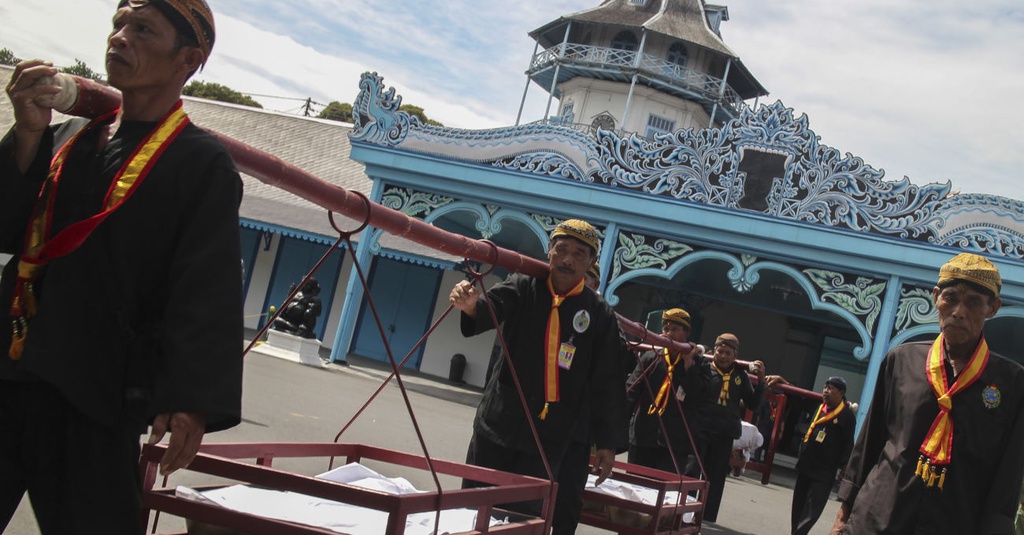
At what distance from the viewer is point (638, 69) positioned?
3959cm

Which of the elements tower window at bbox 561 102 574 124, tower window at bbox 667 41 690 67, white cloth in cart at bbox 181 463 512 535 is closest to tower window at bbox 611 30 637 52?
tower window at bbox 667 41 690 67

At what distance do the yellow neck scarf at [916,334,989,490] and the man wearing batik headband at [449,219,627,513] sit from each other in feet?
5.89

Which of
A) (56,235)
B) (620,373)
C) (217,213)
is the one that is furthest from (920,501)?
(56,235)

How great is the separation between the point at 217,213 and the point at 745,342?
21.3m

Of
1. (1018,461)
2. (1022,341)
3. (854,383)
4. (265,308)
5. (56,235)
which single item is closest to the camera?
(56,235)

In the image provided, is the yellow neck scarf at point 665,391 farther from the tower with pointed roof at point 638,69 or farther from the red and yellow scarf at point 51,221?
the tower with pointed roof at point 638,69

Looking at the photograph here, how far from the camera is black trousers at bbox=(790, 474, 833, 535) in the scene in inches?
376

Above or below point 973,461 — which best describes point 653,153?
above

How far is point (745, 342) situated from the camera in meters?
23.0

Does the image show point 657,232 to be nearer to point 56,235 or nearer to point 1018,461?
point 1018,461

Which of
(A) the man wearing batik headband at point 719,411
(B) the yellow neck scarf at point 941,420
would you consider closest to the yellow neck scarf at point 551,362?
(B) the yellow neck scarf at point 941,420

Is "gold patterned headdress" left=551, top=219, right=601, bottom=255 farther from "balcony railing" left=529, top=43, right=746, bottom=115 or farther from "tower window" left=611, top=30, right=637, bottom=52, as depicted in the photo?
"tower window" left=611, top=30, right=637, bottom=52

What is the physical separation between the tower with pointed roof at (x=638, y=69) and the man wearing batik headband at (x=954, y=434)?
3600cm

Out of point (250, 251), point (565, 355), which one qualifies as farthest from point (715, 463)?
point (250, 251)
